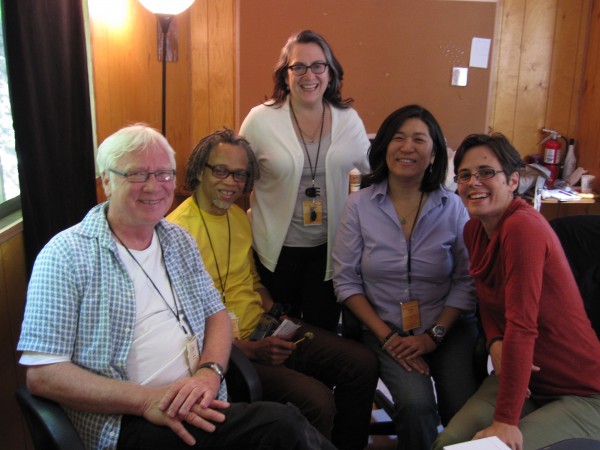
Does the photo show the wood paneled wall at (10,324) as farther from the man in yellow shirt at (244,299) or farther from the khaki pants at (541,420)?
the khaki pants at (541,420)

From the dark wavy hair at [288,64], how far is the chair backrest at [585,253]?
0.97 metres

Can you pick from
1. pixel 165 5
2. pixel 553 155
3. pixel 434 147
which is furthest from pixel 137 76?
pixel 553 155

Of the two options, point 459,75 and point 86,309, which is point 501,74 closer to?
point 459,75

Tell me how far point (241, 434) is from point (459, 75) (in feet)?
11.1

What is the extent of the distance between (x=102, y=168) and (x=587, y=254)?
59.9 inches

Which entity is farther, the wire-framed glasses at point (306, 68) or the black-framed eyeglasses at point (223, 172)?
the wire-framed glasses at point (306, 68)

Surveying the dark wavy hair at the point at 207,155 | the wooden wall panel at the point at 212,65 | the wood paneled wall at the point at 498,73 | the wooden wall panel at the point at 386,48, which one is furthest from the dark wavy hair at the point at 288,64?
the wooden wall panel at the point at 386,48

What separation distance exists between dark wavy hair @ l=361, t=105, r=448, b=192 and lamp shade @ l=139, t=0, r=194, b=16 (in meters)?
1.51

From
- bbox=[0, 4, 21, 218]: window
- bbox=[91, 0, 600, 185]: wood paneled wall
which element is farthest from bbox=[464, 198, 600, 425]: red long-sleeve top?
bbox=[91, 0, 600, 185]: wood paneled wall

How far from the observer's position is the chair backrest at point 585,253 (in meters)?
1.78

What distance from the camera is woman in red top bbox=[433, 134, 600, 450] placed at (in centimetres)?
145

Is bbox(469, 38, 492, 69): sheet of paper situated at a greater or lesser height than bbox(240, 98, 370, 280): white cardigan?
greater

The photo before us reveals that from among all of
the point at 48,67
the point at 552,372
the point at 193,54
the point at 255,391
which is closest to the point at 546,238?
the point at 552,372

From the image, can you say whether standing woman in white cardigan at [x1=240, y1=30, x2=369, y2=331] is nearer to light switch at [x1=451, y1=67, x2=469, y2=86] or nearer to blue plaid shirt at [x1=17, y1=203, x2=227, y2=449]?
blue plaid shirt at [x1=17, y1=203, x2=227, y2=449]
